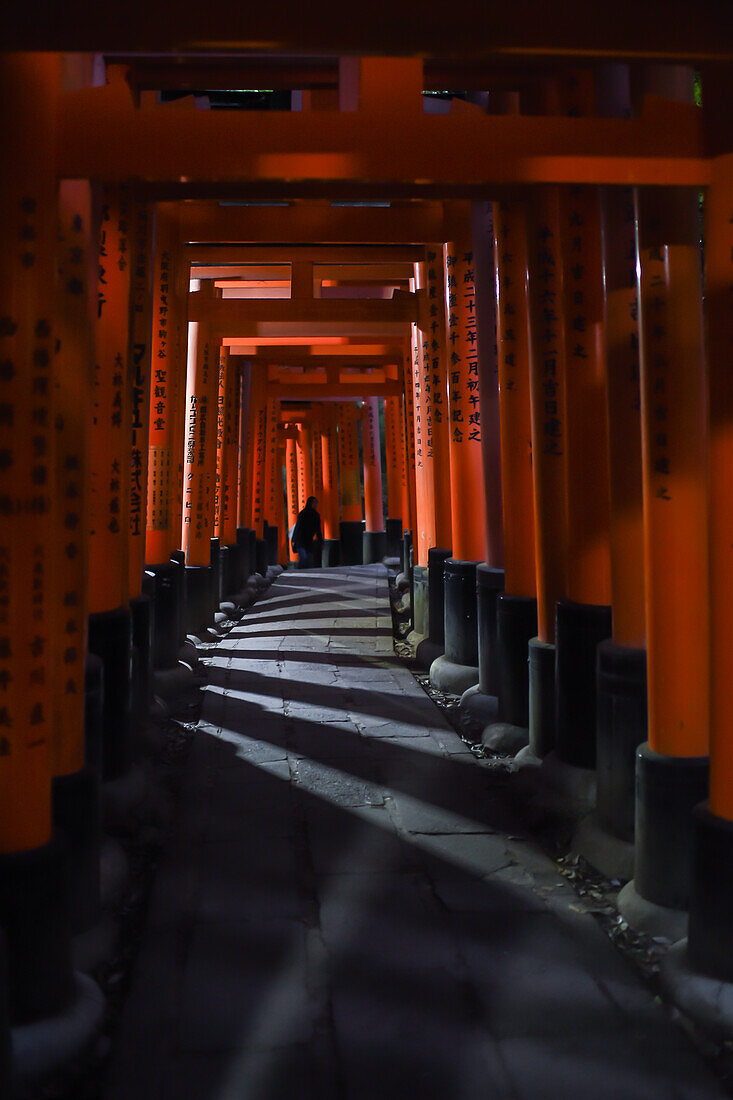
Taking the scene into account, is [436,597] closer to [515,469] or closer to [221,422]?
[515,469]

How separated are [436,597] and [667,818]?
16.6 ft

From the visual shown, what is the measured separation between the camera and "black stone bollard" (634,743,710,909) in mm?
3117

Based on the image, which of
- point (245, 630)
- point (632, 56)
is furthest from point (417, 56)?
point (245, 630)

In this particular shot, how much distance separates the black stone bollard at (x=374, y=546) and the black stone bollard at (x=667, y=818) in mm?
18442

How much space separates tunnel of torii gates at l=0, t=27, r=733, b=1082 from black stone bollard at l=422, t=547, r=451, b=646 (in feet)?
2.94

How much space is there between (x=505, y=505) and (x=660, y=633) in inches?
95.1

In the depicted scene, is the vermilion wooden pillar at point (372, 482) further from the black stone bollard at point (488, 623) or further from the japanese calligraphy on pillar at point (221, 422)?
the black stone bollard at point (488, 623)

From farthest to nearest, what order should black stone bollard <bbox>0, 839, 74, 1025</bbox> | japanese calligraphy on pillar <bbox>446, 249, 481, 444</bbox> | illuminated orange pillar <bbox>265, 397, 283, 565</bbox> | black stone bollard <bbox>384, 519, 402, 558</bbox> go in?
black stone bollard <bbox>384, 519, 402, 558</bbox>, illuminated orange pillar <bbox>265, 397, 283, 565</bbox>, japanese calligraphy on pillar <bbox>446, 249, 481, 444</bbox>, black stone bollard <bbox>0, 839, 74, 1025</bbox>

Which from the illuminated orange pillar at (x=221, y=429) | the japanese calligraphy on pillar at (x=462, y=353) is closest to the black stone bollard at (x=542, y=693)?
the japanese calligraphy on pillar at (x=462, y=353)

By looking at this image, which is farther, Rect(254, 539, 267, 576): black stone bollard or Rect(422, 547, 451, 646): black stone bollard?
Rect(254, 539, 267, 576): black stone bollard

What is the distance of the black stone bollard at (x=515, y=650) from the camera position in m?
5.32

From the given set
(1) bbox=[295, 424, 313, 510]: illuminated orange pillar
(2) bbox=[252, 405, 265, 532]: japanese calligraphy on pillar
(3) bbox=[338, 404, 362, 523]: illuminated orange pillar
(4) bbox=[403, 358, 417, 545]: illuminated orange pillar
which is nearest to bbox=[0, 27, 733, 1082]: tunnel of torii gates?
(4) bbox=[403, 358, 417, 545]: illuminated orange pillar

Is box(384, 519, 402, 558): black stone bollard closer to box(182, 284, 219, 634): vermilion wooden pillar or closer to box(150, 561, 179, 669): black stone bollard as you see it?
box(182, 284, 219, 634): vermilion wooden pillar

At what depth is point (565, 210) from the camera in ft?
14.0
